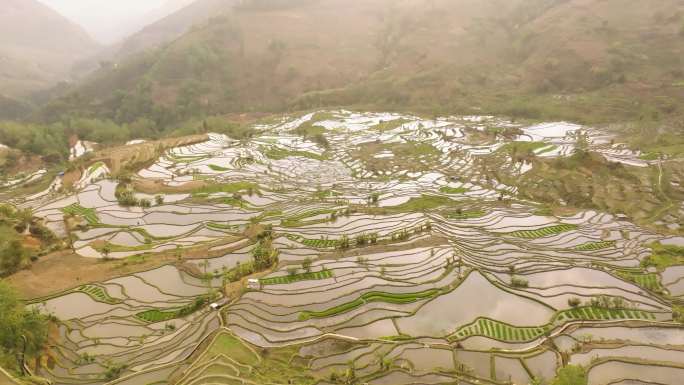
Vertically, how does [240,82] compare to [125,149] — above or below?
above

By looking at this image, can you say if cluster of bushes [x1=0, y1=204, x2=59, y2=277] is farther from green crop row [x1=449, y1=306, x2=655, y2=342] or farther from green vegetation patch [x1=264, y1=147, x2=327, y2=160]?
green crop row [x1=449, y1=306, x2=655, y2=342]

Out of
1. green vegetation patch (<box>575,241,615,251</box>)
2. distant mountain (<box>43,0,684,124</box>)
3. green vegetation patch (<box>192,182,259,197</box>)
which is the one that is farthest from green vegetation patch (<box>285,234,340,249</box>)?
distant mountain (<box>43,0,684,124</box>)

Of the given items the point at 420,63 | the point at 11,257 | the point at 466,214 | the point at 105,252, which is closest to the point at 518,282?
the point at 466,214

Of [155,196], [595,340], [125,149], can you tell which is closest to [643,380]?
[595,340]

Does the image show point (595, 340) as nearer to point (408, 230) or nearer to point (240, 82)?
point (408, 230)

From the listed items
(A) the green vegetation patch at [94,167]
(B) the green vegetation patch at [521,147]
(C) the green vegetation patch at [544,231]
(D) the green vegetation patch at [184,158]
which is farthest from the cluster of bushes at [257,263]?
(B) the green vegetation patch at [521,147]
